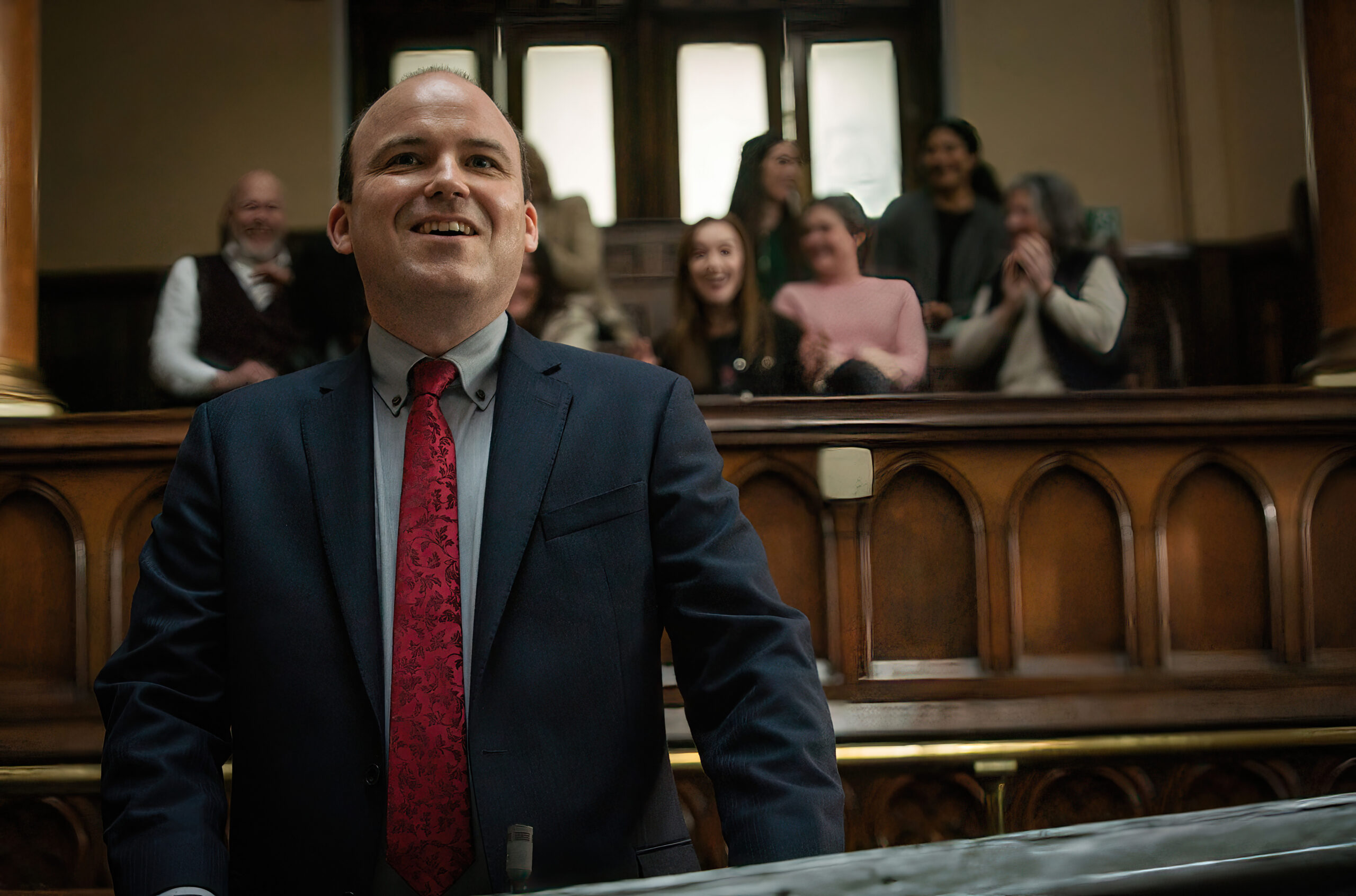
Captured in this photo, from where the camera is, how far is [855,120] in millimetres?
5086

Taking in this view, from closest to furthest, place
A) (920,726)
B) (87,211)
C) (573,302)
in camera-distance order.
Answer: (920,726) < (573,302) < (87,211)

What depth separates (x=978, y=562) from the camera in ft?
5.70

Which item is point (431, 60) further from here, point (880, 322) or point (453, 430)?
point (453, 430)

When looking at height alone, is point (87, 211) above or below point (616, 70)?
below

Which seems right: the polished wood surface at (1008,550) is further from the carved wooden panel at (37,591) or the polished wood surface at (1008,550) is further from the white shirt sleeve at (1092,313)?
the white shirt sleeve at (1092,313)

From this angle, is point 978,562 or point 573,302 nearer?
point 978,562

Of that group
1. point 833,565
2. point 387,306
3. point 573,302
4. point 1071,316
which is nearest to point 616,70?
point 573,302

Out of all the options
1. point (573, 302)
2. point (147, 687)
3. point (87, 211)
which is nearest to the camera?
point (147, 687)

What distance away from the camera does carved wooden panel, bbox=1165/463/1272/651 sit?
1.75 meters

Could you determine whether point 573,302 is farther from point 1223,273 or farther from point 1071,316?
point 1223,273

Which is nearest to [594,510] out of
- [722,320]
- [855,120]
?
[722,320]

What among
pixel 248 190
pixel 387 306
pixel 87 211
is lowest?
pixel 387 306

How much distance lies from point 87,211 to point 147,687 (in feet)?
16.3

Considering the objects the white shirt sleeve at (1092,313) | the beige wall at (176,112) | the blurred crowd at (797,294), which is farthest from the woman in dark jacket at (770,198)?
the beige wall at (176,112)
